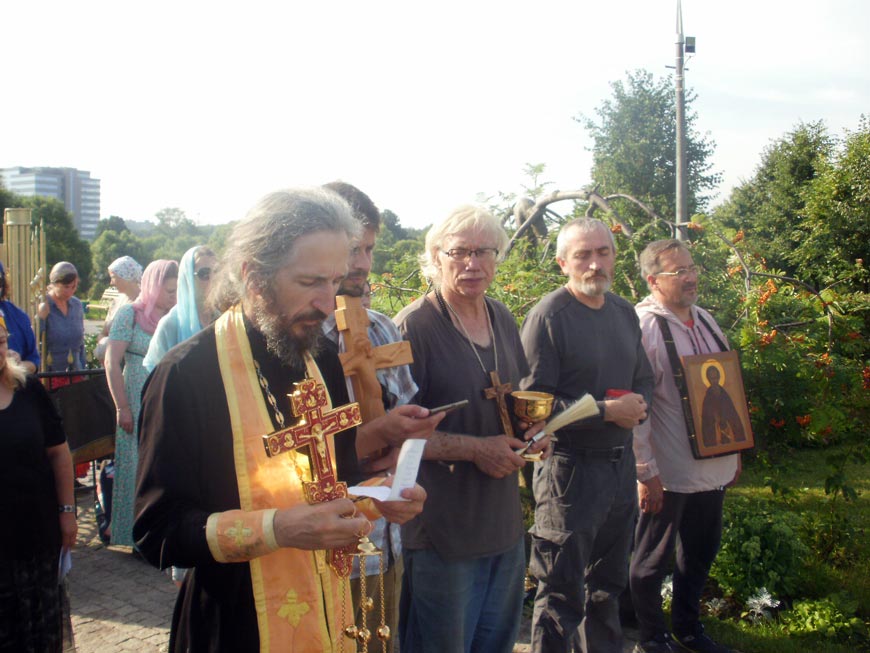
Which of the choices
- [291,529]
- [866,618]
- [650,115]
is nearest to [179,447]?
[291,529]

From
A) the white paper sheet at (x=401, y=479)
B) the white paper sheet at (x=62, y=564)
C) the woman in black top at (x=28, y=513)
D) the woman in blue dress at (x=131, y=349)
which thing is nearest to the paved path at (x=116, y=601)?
the woman in blue dress at (x=131, y=349)

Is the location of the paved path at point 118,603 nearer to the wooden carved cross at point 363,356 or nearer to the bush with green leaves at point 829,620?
the bush with green leaves at point 829,620

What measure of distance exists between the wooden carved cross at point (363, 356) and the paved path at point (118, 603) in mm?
2218

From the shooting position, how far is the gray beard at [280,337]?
182 centimetres

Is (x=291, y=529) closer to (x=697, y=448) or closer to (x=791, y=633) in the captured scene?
(x=697, y=448)

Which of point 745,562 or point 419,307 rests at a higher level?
point 419,307

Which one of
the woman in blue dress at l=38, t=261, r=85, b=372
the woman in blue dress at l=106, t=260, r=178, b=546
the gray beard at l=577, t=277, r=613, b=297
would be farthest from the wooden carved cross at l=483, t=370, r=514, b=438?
the woman in blue dress at l=38, t=261, r=85, b=372

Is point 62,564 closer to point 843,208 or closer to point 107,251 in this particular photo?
point 843,208

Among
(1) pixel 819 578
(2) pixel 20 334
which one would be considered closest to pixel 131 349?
(2) pixel 20 334

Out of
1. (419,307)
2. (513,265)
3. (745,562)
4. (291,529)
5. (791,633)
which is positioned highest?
(513,265)

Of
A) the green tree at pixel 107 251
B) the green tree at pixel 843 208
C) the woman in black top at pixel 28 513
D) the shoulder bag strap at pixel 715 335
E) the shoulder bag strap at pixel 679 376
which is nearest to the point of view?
the woman in black top at pixel 28 513

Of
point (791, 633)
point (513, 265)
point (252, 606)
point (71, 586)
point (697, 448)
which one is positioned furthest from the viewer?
point (513, 265)

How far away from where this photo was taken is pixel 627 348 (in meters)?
3.58

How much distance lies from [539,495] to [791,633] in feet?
5.83
